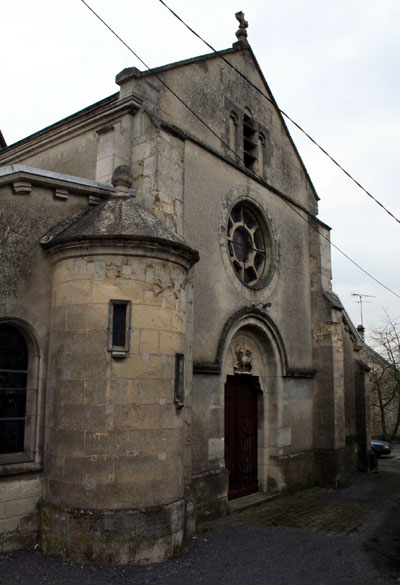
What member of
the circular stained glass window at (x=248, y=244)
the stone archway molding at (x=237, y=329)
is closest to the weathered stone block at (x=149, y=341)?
the stone archway molding at (x=237, y=329)

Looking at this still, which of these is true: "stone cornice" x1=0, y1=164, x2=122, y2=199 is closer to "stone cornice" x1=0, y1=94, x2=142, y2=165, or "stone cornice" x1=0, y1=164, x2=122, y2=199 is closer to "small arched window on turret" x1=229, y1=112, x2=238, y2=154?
"stone cornice" x1=0, y1=94, x2=142, y2=165

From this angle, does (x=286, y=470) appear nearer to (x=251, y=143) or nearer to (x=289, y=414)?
(x=289, y=414)

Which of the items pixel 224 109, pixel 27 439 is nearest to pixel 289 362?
pixel 224 109

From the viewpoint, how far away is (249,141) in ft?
40.9

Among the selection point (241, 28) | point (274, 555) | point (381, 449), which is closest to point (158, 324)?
point (274, 555)

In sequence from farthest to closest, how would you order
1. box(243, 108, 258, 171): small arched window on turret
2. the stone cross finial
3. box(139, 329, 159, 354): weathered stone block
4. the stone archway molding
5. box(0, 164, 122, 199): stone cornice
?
the stone cross finial
box(243, 108, 258, 171): small arched window on turret
the stone archway molding
box(0, 164, 122, 199): stone cornice
box(139, 329, 159, 354): weathered stone block

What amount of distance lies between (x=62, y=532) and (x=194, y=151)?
23.4 ft

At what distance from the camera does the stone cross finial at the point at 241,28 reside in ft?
42.1

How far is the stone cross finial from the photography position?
1282 cm

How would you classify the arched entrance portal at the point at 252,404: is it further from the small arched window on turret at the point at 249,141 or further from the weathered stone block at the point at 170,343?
the small arched window on turret at the point at 249,141

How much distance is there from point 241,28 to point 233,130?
323 cm

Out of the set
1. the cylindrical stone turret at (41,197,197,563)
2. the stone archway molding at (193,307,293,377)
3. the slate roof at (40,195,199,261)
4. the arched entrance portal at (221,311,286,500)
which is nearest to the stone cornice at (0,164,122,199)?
the slate roof at (40,195,199,261)

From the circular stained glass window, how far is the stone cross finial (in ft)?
14.6

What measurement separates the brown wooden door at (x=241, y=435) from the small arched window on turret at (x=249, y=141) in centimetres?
523
